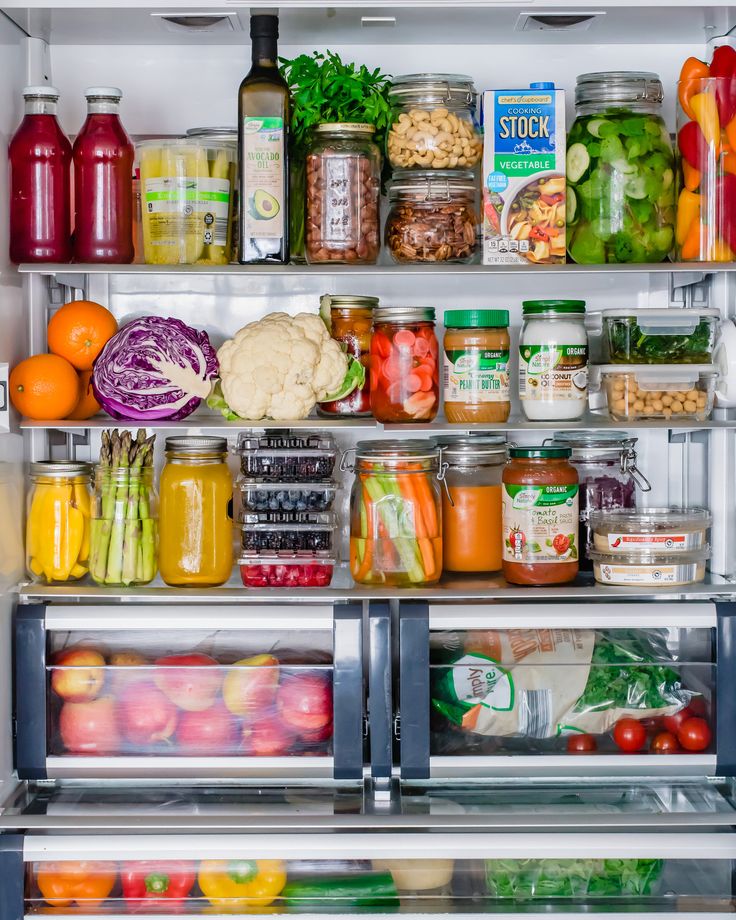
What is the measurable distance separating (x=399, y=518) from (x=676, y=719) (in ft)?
2.02

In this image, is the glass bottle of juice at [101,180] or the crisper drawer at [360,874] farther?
the glass bottle of juice at [101,180]

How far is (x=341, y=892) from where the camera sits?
6.22 feet

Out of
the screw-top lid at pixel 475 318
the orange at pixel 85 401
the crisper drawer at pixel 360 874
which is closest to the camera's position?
the crisper drawer at pixel 360 874

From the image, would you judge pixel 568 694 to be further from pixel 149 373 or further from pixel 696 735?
pixel 149 373

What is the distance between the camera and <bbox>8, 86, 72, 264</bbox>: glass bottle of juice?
1.96 meters

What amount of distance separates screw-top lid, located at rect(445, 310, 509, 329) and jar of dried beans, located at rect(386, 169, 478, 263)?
0.11 m

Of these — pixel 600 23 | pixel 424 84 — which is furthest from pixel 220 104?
pixel 600 23

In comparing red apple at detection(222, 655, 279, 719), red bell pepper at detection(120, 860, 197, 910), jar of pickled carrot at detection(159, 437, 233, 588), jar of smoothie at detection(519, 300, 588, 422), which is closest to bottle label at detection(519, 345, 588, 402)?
jar of smoothie at detection(519, 300, 588, 422)

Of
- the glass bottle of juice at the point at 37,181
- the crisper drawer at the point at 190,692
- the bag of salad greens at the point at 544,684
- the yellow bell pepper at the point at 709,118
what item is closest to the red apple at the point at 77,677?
the crisper drawer at the point at 190,692

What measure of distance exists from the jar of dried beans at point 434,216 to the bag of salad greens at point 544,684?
68cm

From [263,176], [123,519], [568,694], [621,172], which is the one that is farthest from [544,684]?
[263,176]

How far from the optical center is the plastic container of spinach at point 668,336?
1.97 meters

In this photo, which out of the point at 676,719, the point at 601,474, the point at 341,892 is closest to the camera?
the point at 341,892

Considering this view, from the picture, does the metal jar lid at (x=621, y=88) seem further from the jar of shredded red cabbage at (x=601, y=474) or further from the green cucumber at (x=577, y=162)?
the jar of shredded red cabbage at (x=601, y=474)
